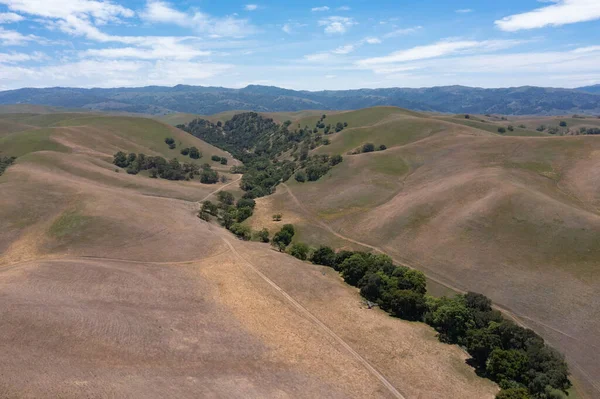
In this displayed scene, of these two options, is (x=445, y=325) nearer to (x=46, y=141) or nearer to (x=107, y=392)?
(x=107, y=392)

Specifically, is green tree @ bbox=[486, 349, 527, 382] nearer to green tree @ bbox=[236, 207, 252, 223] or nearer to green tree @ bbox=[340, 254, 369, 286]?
green tree @ bbox=[340, 254, 369, 286]

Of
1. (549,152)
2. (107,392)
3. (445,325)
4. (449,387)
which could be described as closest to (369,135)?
(549,152)

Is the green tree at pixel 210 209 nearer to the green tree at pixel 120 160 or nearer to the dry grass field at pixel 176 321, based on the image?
the dry grass field at pixel 176 321

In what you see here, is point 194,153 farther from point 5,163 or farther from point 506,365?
point 506,365

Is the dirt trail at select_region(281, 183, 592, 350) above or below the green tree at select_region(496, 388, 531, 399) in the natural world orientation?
below

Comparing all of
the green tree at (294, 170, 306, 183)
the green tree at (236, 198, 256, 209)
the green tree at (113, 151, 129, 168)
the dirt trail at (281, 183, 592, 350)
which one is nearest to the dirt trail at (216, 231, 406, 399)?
the dirt trail at (281, 183, 592, 350)

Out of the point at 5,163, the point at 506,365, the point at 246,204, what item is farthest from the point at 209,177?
the point at 506,365
